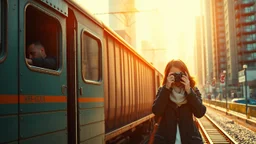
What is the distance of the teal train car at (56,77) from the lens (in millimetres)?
3592

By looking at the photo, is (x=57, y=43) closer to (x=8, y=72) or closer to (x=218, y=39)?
(x=8, y=72)

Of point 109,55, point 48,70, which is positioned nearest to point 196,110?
point 48,70

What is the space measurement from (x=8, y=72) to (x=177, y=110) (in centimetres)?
167

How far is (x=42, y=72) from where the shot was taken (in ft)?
14.0

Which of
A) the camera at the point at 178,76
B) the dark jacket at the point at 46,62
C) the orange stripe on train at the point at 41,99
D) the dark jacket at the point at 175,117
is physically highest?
the dark jacket at the point at 46,62

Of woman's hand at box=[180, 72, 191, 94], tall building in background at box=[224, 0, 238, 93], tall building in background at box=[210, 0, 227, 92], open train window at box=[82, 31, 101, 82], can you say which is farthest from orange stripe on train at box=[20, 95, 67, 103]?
tall building in background at box=[210, 0, 227, 92]

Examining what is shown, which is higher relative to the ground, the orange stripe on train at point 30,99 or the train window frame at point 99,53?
the train window frame at point 99,53

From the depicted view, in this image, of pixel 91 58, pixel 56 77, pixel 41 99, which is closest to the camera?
pixel 41 99

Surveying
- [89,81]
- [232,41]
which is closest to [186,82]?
[89,81]

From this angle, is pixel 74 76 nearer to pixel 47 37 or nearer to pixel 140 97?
pixel 47 37

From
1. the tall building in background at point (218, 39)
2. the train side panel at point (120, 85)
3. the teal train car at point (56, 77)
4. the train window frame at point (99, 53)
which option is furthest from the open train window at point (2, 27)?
the tall building in background at point (218, 39)

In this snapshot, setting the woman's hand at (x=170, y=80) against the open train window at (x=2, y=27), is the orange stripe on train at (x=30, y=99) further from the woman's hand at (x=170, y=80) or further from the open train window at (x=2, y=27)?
the woman's hand at (x=170, y=80)

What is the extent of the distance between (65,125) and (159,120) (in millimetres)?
1602

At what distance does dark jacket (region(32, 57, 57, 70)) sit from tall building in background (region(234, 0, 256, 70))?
96.4 m
